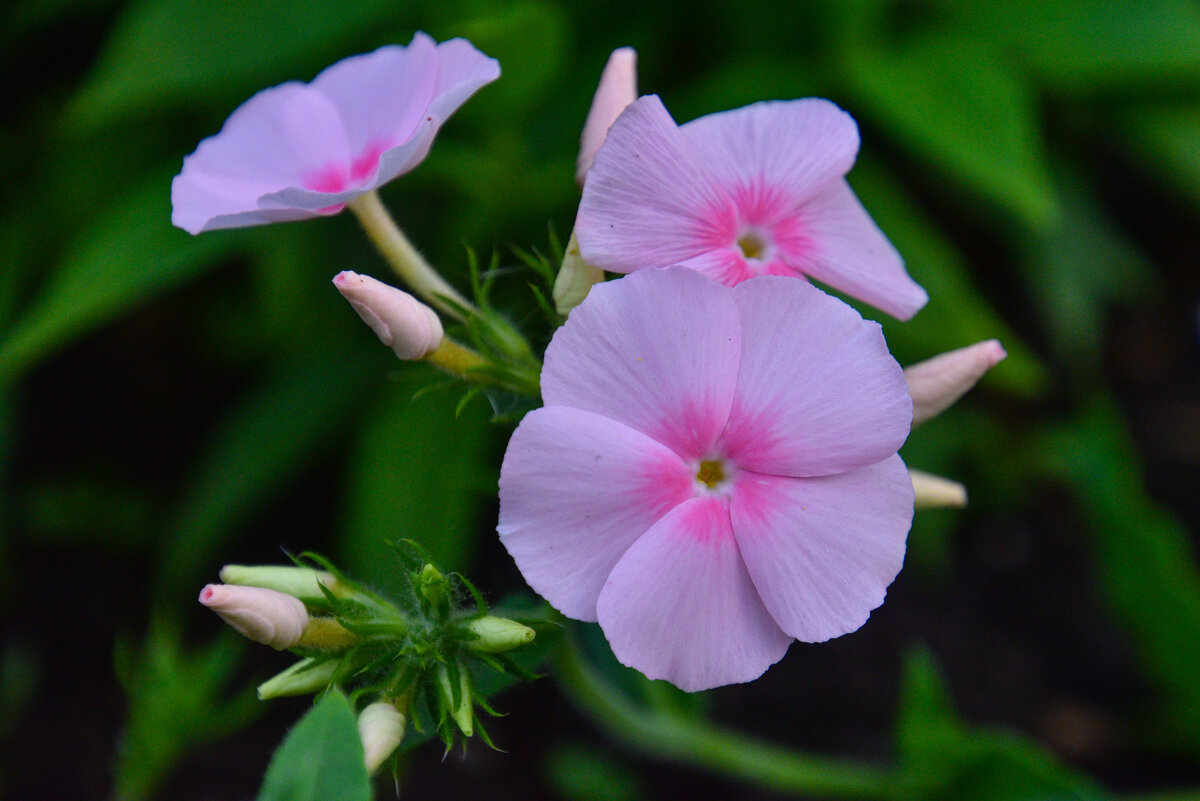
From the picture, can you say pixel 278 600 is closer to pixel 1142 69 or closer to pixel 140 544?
pixel 140 544

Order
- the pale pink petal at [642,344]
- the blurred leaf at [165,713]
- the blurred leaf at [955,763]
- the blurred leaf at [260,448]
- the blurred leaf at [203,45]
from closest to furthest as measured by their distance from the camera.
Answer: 1. the pale pink petal at [642,344]
2. the blurred leaf at [955,763]
3. the blurred leaf at [165,713]
4. the blurred leaf at [203,45]
5. the blurred leaf at [260,448]

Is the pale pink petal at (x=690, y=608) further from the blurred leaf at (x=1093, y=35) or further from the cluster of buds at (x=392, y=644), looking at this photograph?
the blurred leaf at (x=1093, y=35)

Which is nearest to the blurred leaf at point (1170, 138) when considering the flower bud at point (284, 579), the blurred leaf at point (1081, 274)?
the blurred leaf at point (1081, 274)

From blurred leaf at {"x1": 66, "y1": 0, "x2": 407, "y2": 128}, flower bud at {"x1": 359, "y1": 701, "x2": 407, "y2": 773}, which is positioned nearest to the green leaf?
flower bud at {"x1": 359, "y1": 701, "x2": 407, "y2": 773}

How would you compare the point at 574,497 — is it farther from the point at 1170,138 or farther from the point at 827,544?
the point at 1170,138

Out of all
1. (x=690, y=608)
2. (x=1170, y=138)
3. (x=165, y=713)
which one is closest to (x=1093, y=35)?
(x=1170, y=138)

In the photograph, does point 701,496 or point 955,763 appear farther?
point 955,763

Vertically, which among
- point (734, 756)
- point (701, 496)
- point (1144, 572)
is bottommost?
point (1144, 572)

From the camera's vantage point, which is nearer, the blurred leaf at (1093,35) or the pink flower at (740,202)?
the pink flower at (740,202)
